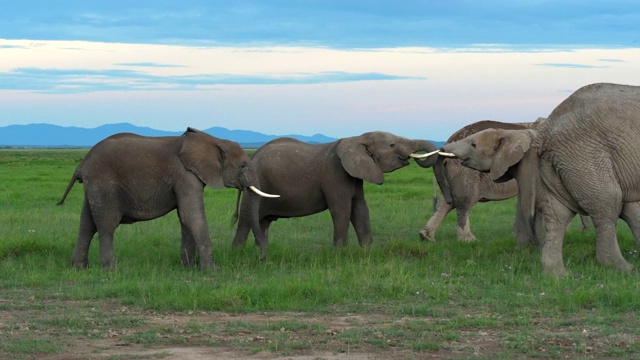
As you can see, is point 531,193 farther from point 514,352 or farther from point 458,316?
point 514,352

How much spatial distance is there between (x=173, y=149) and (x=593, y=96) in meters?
4.43

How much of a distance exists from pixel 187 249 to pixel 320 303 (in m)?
3.02

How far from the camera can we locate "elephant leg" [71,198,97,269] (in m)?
11.1

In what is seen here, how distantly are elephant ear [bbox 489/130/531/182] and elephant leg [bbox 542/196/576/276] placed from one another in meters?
0.68

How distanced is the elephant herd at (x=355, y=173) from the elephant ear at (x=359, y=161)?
0.01 m

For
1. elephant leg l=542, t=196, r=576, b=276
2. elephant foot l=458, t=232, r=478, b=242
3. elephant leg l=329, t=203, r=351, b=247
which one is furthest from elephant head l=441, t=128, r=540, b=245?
elephant foot l=458, t=232, r=478, b=242

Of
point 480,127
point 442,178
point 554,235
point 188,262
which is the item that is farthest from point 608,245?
point 188,262

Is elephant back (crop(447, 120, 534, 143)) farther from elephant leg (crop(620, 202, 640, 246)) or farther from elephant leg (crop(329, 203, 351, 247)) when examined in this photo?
elephant leg (crop(329, 203, 351, 247))

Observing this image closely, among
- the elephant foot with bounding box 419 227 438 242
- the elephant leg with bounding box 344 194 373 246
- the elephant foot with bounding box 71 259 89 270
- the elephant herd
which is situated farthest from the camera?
the elephant foot with bounding box 419 227 438 242

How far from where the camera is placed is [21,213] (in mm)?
17984

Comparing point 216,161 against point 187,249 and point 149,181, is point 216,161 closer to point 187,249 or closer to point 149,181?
point 149,181

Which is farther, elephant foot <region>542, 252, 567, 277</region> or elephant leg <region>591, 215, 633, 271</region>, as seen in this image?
elephant leg <region>591, 215, 633, 271</region>

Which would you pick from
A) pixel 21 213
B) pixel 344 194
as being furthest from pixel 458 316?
pixel 21 213

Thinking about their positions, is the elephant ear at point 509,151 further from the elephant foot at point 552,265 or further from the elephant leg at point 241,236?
the elephant leg at point 241,236
